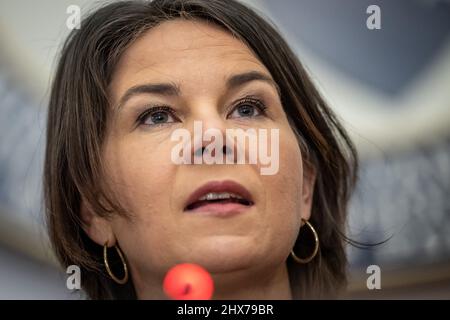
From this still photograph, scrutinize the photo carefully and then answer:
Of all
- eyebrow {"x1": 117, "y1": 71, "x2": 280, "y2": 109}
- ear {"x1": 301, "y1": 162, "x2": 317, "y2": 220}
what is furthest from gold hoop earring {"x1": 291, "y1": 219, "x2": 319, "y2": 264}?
eyebrow {"x1": 117, "y1": 71, "x2": 280, "y2": 109}

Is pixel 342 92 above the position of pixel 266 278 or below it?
above

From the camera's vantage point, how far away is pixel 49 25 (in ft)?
4.92

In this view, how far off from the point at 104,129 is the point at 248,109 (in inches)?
12.0

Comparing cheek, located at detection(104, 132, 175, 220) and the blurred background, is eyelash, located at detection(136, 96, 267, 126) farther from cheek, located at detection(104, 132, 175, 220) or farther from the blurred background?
the blurred background

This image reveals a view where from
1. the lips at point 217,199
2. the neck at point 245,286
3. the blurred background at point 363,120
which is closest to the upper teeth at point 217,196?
the lips at point 217,199

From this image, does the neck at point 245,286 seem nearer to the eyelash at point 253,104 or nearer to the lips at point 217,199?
the lips at point 217,199

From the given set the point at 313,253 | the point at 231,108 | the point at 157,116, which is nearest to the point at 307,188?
the point at 313,253

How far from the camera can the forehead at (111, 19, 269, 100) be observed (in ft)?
4.50

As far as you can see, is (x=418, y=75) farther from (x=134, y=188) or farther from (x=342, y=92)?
(x=134, y=188)

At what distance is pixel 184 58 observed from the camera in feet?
4.55

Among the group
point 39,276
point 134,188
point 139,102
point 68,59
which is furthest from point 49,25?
point 39,276

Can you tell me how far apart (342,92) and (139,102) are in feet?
1.57

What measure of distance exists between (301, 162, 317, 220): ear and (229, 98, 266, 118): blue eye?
7.4 inches
